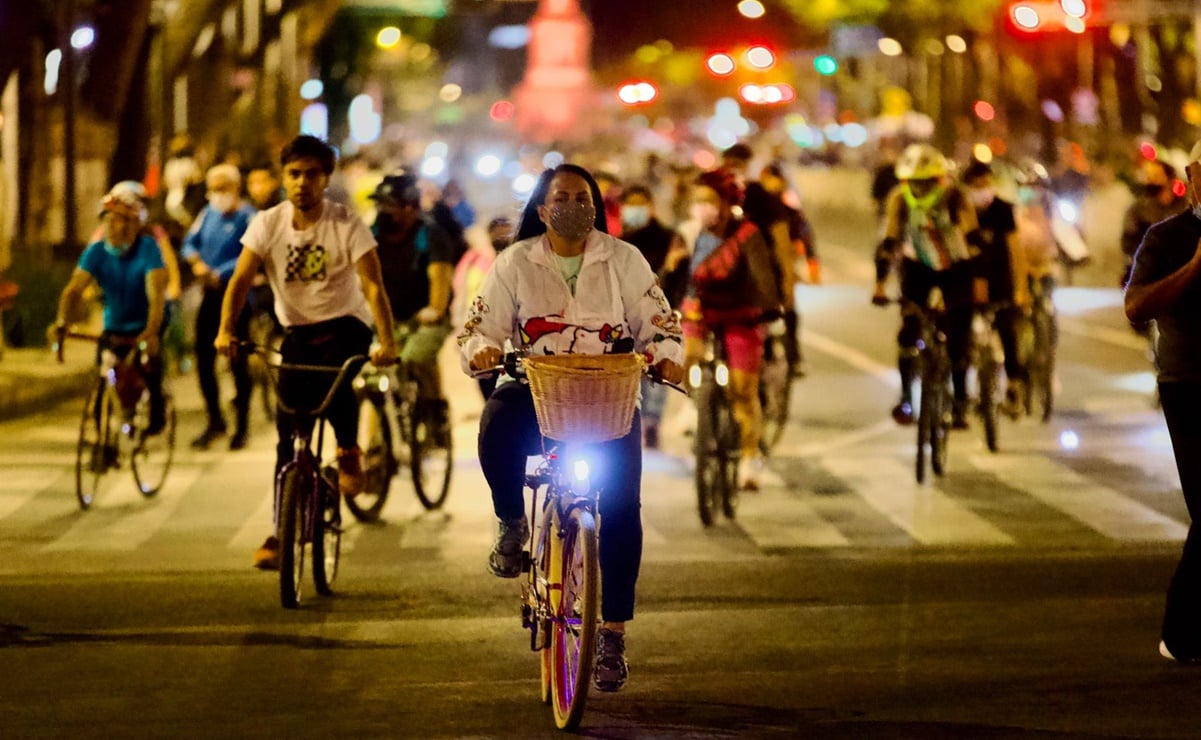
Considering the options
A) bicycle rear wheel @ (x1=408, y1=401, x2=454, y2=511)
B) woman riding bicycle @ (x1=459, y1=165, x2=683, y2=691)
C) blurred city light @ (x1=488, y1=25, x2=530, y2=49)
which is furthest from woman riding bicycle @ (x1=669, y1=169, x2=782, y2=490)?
blurred city light @ (x1=488, y1=25, x2=530, y2=49)

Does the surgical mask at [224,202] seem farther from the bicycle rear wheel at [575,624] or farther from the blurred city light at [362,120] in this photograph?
the blurred city light at [362,120]

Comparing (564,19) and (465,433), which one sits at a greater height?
(564,19)

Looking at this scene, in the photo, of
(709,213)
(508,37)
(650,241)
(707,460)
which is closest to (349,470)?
(707,460)

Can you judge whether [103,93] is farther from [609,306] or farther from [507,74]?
[507,74]

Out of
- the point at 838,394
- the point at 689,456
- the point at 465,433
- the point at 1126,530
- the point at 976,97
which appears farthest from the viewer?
the point at 976,97

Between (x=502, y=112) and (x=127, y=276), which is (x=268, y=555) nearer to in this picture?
(x=127, y=276)

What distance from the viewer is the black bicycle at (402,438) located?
500 inches

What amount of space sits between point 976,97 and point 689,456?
2307 inches

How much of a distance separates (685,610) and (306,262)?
2.23m

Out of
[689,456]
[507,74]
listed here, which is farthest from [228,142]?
[507,74]

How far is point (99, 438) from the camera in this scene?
1318 cm

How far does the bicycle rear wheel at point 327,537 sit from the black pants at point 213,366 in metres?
5.02

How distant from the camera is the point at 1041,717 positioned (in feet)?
25.2

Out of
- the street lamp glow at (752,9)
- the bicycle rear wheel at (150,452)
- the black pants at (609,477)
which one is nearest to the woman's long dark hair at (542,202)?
the black pants at (609,477)
